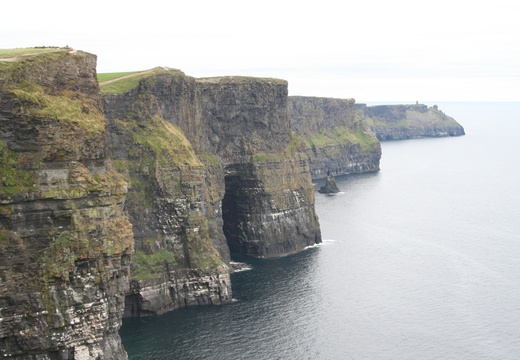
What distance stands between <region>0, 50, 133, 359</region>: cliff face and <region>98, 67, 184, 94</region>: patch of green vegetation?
112ft

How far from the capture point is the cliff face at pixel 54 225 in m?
71.6

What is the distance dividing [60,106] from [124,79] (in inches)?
1670

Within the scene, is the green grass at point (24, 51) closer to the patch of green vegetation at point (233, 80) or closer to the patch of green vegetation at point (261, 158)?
the patch of green vegetation at point (233, 80)

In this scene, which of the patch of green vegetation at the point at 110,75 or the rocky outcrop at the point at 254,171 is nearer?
the patch of green vegetation at the point at 110,75

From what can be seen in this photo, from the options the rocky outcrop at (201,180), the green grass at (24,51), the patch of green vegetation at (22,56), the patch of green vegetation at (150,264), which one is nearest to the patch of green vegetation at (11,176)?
the patch of green vegetation at (22,56)

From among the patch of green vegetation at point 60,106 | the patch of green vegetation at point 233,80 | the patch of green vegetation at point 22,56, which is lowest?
the patch of green vegetation at point 60,106

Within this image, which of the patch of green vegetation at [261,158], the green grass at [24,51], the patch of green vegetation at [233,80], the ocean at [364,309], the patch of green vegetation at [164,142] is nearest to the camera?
the green grass at [24,51]

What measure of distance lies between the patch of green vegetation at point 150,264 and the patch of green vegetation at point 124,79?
27402 mm

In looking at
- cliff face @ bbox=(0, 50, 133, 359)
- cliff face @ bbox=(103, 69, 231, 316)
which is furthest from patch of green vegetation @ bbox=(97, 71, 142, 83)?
cliff face @ bbox=(0, 50, 133, 359)

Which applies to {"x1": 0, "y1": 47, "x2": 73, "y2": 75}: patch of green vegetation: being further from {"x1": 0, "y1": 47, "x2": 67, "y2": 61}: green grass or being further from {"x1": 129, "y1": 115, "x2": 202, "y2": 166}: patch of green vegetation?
{"x1": 129, "y1": 115, "x2": 202, "y2": 166}: patch of green vegetation

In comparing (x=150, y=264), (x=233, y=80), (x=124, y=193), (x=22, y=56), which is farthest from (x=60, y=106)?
(x=233, y=80)

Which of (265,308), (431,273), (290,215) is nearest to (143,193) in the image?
(265,308)

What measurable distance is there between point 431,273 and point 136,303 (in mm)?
59051

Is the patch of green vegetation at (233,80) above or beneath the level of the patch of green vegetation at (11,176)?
above
